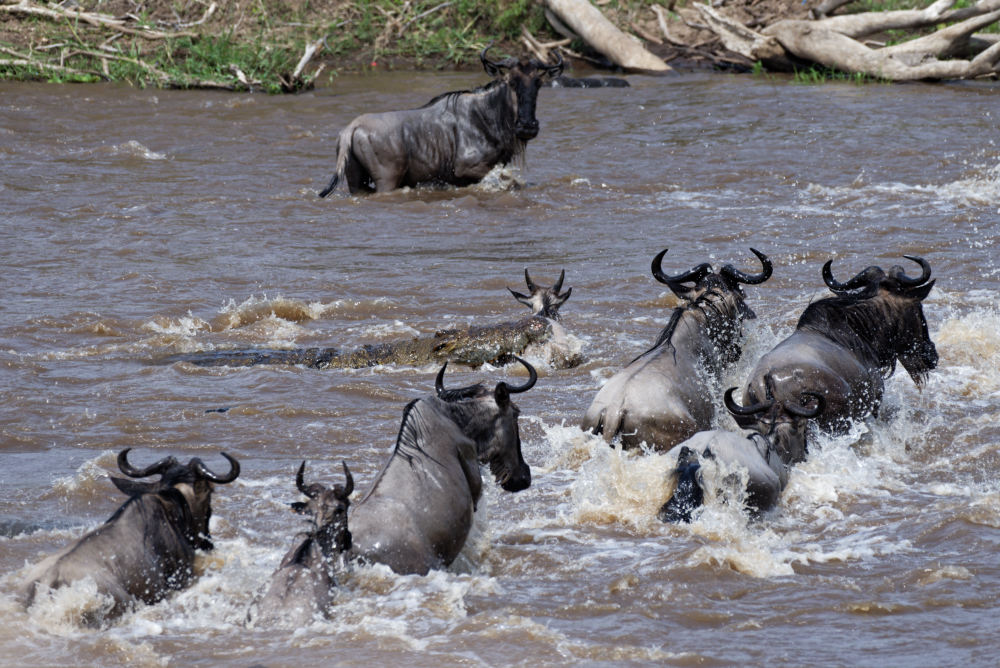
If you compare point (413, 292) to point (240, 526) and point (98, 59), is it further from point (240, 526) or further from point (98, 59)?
point (98, 59)

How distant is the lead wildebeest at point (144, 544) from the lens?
17.3ft

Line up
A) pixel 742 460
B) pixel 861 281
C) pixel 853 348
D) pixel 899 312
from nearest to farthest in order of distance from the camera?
pixel 742 460
pixel 853 348
pixel 899 312
pixel 861 281

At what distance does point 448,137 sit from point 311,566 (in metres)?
10.3

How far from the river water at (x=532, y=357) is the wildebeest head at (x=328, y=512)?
0.27 metres

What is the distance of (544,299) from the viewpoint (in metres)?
9.94

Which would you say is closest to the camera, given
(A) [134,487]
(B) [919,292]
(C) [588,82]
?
(A) [134,487]

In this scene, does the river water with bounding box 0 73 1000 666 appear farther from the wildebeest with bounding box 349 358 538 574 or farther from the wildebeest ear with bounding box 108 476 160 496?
the wildebeest ear with bounding box 108 476 160 496

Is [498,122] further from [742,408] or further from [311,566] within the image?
[311,566]

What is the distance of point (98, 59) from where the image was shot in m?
21.0

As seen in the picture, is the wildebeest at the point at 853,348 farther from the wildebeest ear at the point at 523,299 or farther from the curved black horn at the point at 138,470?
the curved black horn at the point at 138,470

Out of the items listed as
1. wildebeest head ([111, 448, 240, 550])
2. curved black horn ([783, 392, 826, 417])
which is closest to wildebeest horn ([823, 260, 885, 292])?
curved black horn ([783, 392, 826, 417])

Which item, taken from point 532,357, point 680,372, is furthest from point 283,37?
point 680,372

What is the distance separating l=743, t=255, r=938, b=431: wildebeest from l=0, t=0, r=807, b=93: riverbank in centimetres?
1323

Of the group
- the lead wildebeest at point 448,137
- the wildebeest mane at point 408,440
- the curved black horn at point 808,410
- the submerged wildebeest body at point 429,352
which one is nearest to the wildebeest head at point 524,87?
the lead wildebeest at point 448,137
